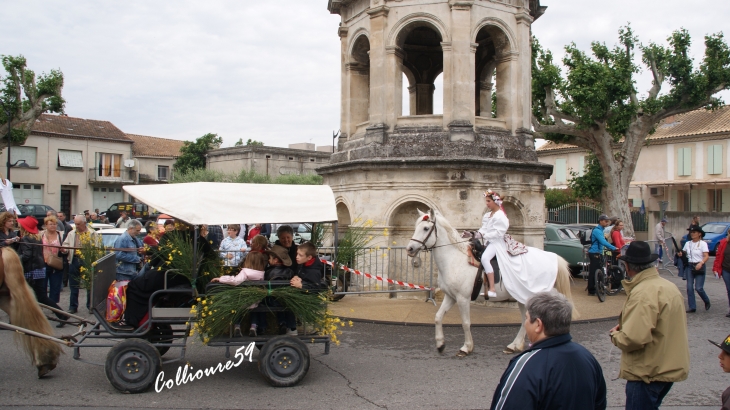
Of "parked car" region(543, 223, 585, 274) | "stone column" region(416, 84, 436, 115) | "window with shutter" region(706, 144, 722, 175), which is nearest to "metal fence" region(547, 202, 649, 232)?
"window with shutter" region(706, 144, 722, 175)

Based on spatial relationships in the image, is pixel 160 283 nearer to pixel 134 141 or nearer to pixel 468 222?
pixel 468 222

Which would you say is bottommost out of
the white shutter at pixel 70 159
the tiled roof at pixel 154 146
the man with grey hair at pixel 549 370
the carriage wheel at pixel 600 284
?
the carriage wheel at pixel 600 284

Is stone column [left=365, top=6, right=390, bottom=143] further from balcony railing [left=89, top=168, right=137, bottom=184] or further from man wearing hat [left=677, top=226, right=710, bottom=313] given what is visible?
balcony railing [left=89, top=168, right=137, bottom=184]

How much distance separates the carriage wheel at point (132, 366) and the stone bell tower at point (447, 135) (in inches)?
308

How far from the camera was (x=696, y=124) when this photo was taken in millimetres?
43500

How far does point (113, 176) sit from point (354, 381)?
47.9 metres

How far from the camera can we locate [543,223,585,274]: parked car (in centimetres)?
1989

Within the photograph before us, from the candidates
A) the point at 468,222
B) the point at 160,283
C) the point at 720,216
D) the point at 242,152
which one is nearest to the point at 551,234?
the point at 468,222

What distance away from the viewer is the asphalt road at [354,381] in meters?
6.71

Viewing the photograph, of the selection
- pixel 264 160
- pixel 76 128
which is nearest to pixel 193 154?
pixel 264 160

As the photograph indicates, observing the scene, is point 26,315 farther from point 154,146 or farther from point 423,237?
point 154,146

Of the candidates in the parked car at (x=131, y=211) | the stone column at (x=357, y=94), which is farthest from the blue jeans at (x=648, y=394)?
the parked car at (x=131, y=211)

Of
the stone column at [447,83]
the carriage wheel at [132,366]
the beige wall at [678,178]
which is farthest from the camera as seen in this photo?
the beige wall at [678,178]

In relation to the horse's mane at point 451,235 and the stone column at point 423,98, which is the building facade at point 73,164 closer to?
the stone column at point 423,98
